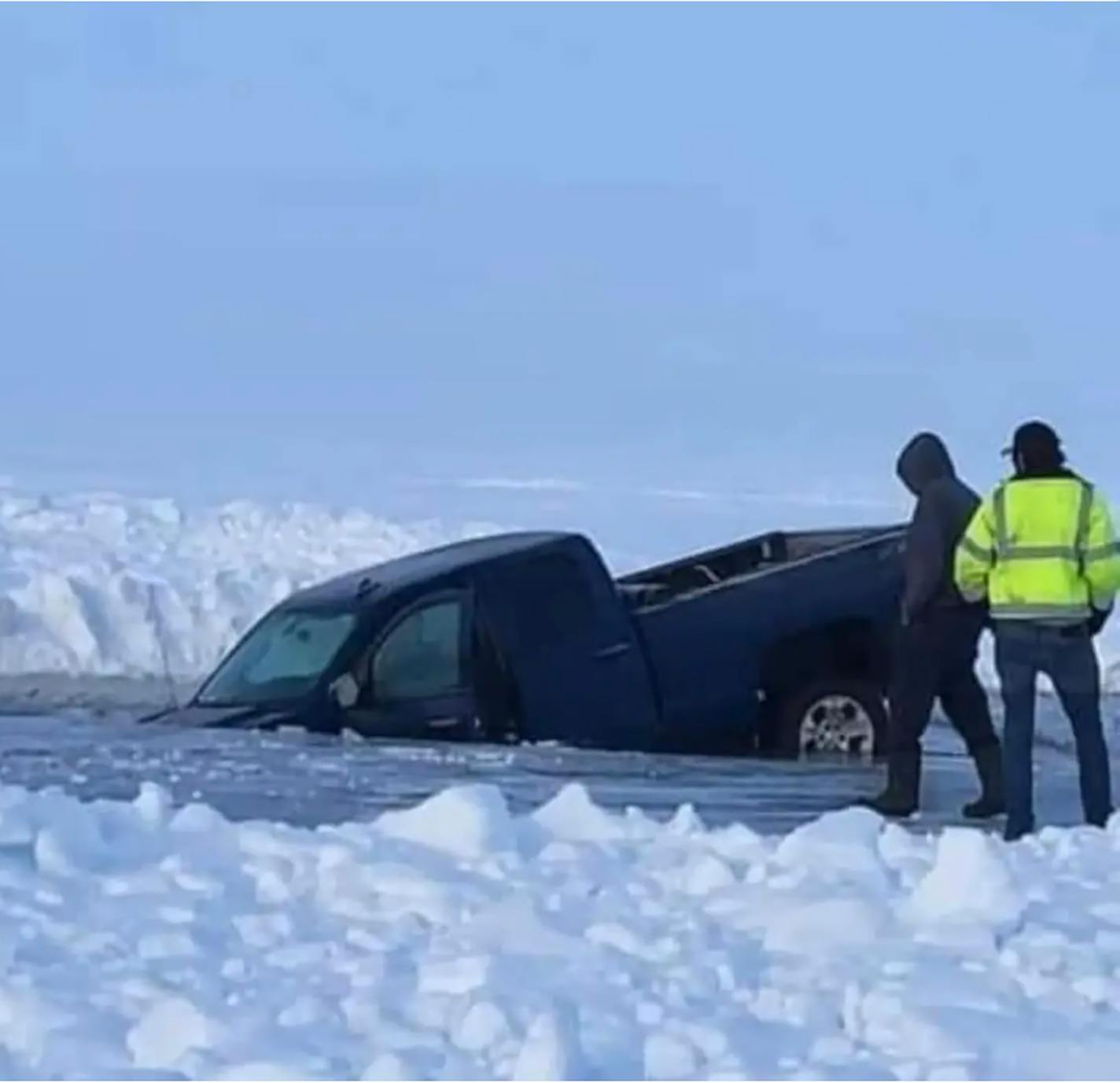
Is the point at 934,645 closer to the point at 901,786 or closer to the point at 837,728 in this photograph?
the point at 901,786

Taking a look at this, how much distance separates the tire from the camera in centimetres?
1533

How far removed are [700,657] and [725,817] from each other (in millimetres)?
3098

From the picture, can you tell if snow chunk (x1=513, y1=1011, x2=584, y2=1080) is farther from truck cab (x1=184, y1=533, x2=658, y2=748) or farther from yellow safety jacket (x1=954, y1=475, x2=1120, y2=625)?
truck cab (x1=184, y1=533, x2=658, y2=748)

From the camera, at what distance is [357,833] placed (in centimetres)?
934

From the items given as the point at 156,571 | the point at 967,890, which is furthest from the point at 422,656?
the point at 156,571

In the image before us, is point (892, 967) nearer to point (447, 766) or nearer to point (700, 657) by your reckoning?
point (447, 766)

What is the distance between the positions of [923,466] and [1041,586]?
4.90 ft

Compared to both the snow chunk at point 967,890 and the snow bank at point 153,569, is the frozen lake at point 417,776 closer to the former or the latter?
the snow chunk at point 967,890

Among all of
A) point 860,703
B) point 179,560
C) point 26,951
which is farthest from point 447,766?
point 179,560

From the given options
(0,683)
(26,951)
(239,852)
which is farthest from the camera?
(0,683)

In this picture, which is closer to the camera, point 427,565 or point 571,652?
point 571,652

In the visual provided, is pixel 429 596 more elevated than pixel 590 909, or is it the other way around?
pixel 429 596

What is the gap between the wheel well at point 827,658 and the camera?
15.4m

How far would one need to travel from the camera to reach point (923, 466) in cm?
1191
